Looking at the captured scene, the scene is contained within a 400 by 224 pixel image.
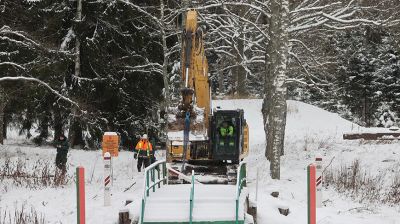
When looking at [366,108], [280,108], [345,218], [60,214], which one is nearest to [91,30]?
[280,108]

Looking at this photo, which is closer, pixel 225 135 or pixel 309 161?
pixel 225 135

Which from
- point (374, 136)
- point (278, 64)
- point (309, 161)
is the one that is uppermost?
point (278, 64)

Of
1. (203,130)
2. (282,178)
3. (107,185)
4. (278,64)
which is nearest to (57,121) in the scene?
(282,178)

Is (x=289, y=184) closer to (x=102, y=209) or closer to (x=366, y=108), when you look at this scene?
(x=102, y=209)

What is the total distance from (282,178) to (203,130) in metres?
4.67

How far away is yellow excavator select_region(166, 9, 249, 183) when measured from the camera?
44.8ft

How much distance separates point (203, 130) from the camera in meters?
13.3

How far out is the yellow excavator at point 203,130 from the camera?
44.8 ft

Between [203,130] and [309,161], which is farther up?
[203,130]

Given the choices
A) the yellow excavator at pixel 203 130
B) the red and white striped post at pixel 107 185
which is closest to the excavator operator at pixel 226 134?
the yellow excavator at pixel 203 130

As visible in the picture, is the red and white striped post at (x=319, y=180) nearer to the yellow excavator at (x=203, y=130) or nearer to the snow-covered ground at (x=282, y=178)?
the snow-covered ground at (x=282, y=178)

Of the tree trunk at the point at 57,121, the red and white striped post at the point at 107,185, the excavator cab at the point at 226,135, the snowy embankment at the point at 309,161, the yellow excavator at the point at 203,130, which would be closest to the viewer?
the snowy embankment at the point at 309,161

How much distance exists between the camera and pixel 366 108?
48.3 m

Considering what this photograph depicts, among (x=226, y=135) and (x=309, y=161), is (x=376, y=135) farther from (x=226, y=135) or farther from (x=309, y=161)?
(x=226, y=135)
